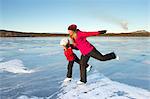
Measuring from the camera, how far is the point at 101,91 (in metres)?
4.16

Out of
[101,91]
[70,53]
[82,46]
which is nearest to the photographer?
[101,91]

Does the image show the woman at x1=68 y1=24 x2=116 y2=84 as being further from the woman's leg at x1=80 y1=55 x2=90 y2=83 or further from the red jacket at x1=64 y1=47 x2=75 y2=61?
the red jacket at x1=64 y1=47 x2=75 y2=61

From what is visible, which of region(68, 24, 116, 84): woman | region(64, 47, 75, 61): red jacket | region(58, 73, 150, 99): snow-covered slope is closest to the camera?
region(58, 73, 150, 99): snow-covered slope

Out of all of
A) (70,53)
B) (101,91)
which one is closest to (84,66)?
(70,53)

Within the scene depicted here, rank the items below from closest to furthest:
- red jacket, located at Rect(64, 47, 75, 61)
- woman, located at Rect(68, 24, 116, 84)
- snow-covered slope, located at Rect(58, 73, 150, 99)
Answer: snow-covered slope, located at Rect(58, 73, 150, 99) < woman, located at Rect(68, 24, 116, 84) < red jacket, located at Rect(64, 47, 75, 61)

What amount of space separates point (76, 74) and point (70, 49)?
2.62ft

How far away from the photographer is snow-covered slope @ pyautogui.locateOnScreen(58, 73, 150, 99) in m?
3.91

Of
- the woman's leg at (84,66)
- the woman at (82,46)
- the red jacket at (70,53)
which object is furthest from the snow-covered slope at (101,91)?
the red jacket at (70,53)

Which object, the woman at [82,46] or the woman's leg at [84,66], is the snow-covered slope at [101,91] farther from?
the woman at [82,46]

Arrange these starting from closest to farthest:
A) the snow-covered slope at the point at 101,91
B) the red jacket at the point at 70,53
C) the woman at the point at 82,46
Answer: the snow-covered slope at the point at 101,91, the woman at the point at 82,46, the red jacket at the point at 70,53

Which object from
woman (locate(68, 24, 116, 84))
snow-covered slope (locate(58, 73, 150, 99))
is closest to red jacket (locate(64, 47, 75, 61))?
woman (locate(68, 24, 116, 84))

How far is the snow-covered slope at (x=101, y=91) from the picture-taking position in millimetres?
3910

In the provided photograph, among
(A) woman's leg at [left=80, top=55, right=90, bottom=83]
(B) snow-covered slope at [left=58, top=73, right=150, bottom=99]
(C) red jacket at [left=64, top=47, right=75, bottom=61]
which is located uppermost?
(C) red jacket at [left=64, top=47, right=75, bottom=61]

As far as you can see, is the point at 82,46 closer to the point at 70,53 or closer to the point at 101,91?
the point at 70,53
